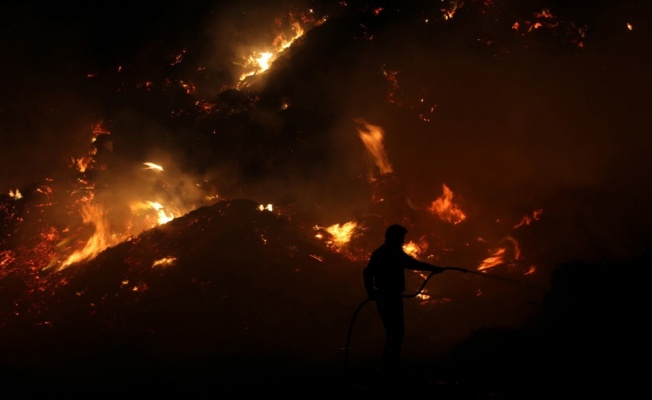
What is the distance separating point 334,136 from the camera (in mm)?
19219

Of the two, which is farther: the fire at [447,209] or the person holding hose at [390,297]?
the fire at [447,209]

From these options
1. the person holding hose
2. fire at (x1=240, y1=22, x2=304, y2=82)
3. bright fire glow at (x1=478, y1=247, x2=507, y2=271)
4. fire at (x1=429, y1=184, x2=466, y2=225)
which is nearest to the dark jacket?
the person holding hose

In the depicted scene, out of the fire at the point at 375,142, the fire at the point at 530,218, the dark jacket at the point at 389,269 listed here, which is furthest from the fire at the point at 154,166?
the dark jacket at the point at 389,269

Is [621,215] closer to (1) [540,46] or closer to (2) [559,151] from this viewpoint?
(2) [559,151]

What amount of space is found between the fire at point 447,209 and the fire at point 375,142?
2112 millimetres

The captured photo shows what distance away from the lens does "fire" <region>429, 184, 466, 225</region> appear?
16656 millimetres

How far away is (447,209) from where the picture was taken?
16938 millimetres

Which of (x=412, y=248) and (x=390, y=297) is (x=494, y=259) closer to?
(x=412, y=248)

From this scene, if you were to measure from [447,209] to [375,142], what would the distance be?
3.73 meters

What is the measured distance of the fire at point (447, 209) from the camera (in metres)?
16.7

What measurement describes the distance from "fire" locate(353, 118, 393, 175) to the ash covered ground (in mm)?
115

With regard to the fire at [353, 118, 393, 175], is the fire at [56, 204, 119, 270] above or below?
below

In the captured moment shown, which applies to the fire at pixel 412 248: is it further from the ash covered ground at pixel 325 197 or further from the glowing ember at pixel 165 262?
the glowing ember at pixel 165 262

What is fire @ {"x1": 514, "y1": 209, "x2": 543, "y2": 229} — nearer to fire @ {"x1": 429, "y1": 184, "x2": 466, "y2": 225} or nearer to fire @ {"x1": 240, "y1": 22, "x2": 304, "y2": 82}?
fire @ {"x1": 429, "y1": 184, "x2": 466, "y2": 225}
